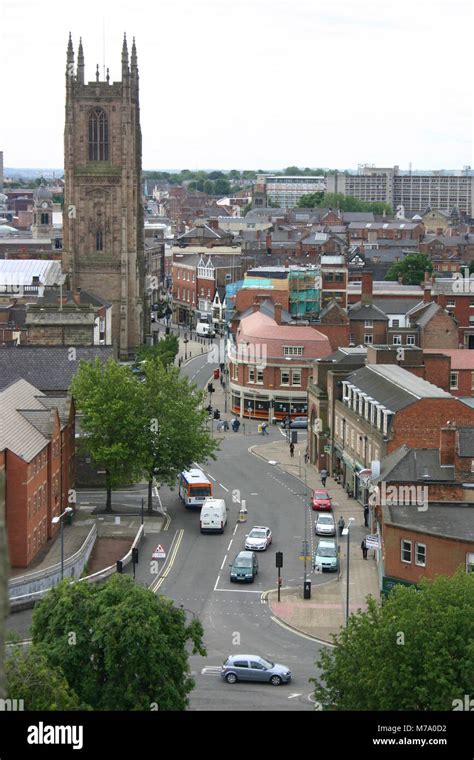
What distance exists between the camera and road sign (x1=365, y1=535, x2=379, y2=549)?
52500 mm

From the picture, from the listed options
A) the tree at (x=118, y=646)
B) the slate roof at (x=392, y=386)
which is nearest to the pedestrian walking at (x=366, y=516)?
the slate roof at (x=392, y=386)

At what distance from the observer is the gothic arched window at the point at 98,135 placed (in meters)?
118

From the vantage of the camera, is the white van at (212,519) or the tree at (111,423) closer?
the white van at (212,519)

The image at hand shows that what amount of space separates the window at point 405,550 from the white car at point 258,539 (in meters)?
10.3

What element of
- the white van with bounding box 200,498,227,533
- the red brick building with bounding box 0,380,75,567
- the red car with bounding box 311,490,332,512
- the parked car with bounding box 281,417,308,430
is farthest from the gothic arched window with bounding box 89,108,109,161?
the white van with bounding box 200,498,227,533

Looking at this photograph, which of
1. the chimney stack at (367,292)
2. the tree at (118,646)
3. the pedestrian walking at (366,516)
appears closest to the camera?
the tree at (118,646)

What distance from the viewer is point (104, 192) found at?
119m

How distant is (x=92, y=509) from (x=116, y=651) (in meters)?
30.3

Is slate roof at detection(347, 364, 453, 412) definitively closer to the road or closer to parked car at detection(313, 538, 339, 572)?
the road

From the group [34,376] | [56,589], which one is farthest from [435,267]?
[56,589]

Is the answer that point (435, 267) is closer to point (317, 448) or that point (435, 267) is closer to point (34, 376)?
point (317, 448)

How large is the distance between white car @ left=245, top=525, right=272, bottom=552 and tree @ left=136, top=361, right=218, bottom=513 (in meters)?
6.60

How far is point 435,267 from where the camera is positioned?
159625 millimetres

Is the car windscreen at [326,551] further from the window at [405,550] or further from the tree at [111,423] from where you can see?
the tree at [111,423]
